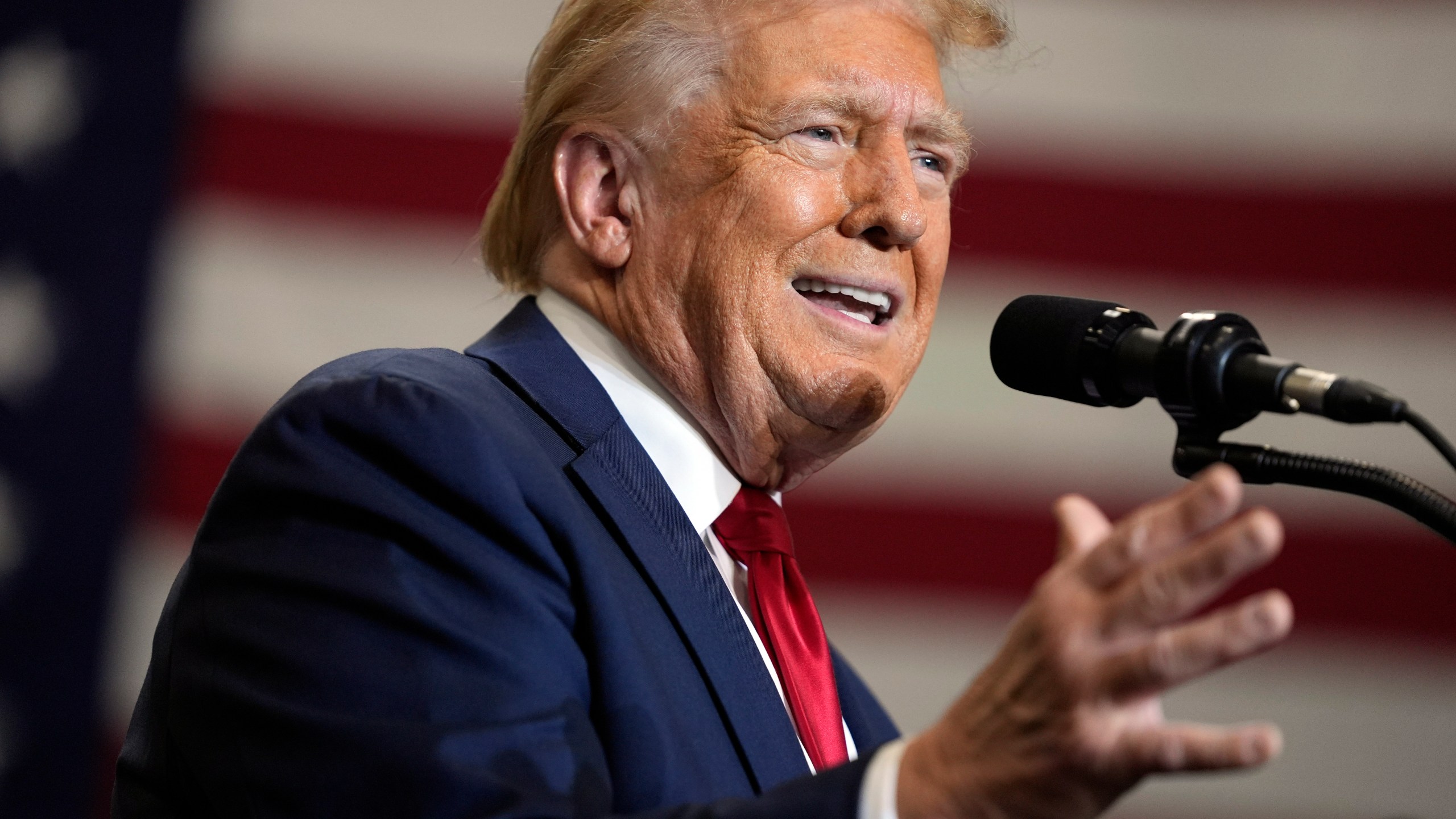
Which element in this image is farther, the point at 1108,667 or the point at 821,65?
the point at 821,65

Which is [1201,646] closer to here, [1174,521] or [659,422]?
[1174,521]

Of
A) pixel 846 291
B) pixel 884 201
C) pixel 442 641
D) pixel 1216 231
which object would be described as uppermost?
pixel 1216 231

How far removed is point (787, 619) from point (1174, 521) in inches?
27.7

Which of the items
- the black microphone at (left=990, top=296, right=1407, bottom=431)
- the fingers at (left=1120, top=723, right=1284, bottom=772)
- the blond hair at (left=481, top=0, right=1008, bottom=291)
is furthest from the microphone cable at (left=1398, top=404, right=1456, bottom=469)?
the blond hair at (left=481, top=0, right=1008, bottom=291)

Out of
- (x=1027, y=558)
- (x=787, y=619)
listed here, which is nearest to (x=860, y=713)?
(x=787, y=619)

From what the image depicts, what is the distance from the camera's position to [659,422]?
148 centimetres

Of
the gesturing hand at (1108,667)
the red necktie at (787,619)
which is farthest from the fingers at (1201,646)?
the red necktie at (787,619)

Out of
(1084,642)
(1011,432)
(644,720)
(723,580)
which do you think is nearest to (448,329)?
(1011,432)

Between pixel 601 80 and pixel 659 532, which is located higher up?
pixel 601 80

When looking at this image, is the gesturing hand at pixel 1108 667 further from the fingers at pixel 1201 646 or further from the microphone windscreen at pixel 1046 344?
the microphone windscreen at pixel 1046 344

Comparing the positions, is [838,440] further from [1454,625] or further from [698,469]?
[1454,625]

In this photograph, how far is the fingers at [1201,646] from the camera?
2.34 ft

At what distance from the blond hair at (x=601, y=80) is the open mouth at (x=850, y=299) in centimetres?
27

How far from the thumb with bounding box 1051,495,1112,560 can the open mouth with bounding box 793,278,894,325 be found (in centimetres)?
70
